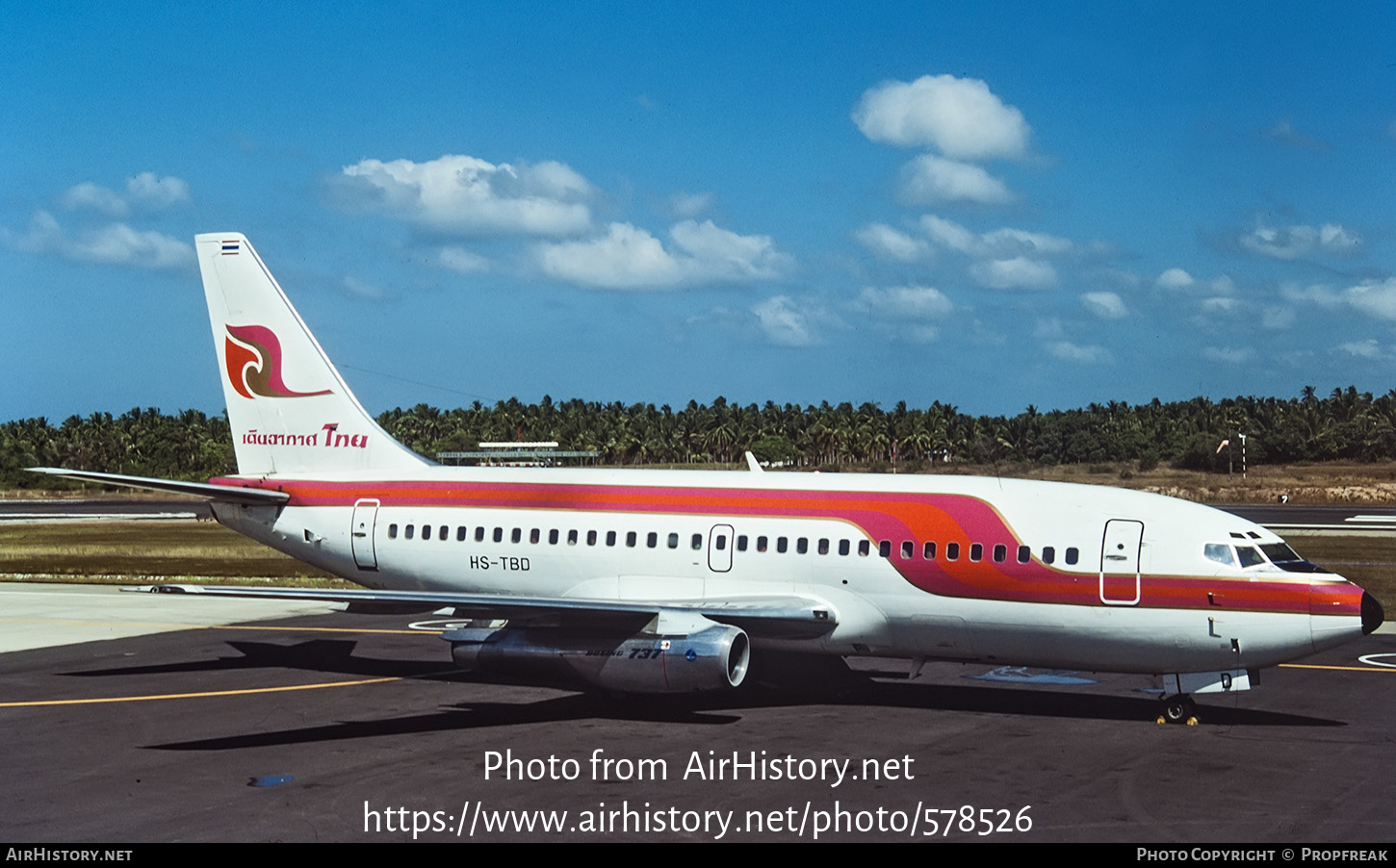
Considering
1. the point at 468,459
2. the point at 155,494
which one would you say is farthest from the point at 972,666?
the point at 468,459

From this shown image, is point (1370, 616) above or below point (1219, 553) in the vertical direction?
below

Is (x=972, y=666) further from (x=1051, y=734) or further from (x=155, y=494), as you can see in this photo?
(x=155, y=494)

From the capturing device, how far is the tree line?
152250mm

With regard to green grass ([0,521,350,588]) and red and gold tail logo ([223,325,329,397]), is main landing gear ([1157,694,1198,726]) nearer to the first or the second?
red and gold tail logo ([223,325,329,397])

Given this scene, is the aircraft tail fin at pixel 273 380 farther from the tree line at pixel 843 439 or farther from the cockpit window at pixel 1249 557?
the tree line at pixel 843 439

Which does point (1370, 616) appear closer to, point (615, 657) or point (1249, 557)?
point (1249, 557)

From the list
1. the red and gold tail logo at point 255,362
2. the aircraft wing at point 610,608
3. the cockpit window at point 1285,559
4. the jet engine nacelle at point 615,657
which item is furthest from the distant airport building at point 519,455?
the cockpit window at point 1285,559

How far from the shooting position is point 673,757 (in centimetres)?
2067

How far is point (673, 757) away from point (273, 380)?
53.1 ft

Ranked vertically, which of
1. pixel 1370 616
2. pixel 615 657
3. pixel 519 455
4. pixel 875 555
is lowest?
pixel 615 657

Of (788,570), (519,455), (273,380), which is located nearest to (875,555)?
(788,570)

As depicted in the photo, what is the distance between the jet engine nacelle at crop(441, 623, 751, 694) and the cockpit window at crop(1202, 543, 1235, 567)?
27.3 feet

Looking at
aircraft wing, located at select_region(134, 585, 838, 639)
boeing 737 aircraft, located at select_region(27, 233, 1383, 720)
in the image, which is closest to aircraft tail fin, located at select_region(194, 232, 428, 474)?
boeing 737 aircraft, located at select_region(27, 233, 1383, 720)

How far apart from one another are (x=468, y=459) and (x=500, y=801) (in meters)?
153
